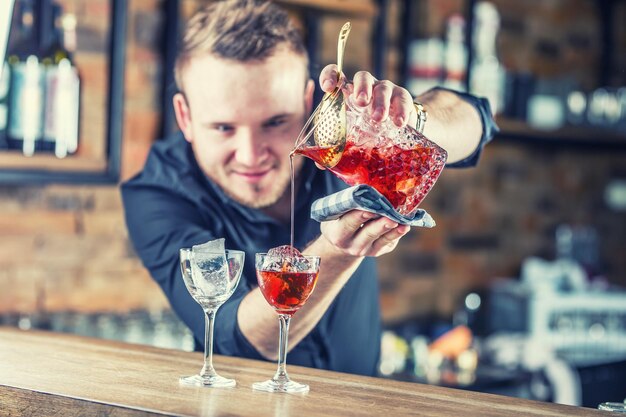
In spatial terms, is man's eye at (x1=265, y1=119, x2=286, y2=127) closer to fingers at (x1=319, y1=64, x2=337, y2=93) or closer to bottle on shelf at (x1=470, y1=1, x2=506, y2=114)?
fingers at (x1=319, y1=64, x2=337, y2=93)

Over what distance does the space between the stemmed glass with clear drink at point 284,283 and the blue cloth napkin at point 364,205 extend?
0.09 metres

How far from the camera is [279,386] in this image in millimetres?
1458

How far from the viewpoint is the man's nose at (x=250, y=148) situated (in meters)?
2.24

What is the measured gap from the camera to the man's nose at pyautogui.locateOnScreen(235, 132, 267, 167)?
2.24 meters

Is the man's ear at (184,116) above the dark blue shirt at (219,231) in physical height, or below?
above

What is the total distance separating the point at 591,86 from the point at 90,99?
2.77 meters

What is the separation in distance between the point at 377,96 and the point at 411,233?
Answer: 2484 mm

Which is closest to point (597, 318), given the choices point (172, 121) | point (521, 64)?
point (521, 64)

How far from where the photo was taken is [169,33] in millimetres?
3084

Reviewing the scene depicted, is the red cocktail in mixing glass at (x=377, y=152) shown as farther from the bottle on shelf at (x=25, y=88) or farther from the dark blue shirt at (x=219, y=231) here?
the bottle on shelf at (x=25, y=88)

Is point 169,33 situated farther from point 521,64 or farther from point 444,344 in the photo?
point 521,64

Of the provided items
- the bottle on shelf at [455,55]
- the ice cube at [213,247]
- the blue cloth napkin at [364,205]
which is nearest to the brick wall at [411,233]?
the bottle on shelf at [455,55]

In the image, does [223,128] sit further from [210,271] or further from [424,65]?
[424,65]

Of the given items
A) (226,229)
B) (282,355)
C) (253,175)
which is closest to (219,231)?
(226,229)
